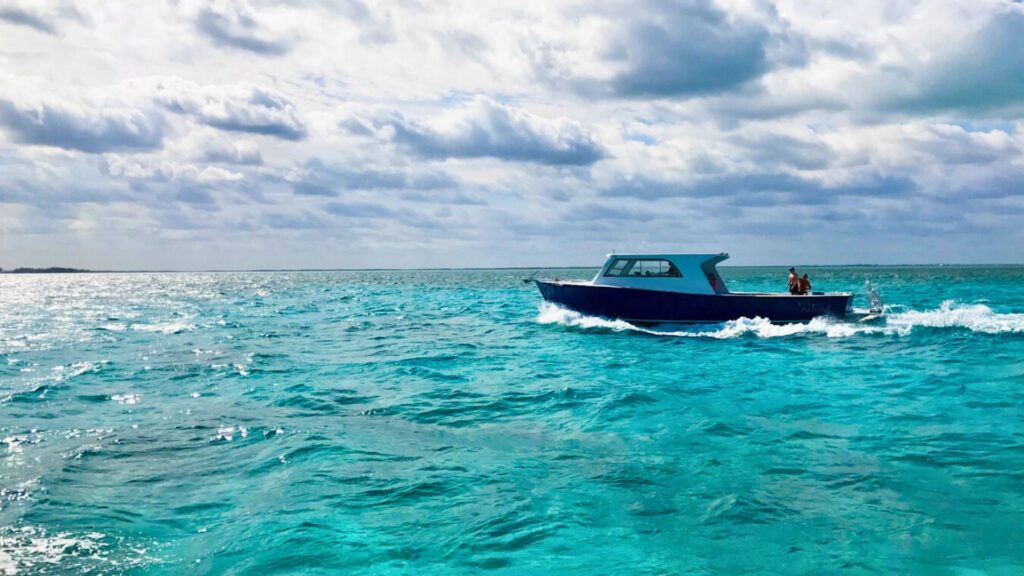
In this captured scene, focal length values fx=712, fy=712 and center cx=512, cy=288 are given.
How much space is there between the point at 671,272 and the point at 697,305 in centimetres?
160

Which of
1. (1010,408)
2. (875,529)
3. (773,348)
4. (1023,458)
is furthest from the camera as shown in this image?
(773,348)

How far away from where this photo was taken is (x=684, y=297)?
2725 cm

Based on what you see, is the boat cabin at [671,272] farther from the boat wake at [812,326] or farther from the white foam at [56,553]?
the white foam at [56,553]

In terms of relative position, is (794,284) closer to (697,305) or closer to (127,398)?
(697,305)

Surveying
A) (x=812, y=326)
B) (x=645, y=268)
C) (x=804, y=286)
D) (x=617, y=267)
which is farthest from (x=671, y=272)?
(x=812, y=326)

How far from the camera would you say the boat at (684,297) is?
87.1 ft

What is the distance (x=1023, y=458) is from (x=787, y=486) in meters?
3.72

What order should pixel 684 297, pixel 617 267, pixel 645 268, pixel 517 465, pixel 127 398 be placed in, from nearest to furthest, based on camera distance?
pixel 517 465
pixel 127 398
pixel 684 297
pixel 645 268
pixel 617 267

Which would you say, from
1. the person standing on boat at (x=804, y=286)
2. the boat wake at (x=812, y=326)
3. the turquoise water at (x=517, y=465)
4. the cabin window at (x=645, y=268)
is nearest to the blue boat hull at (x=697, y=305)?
the boat wake at (x=812, y=326)

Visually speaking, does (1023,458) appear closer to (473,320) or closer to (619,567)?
(619,567)

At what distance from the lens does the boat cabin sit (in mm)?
27156

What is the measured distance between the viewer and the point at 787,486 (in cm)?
852

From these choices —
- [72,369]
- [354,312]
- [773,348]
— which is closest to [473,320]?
[354,312]

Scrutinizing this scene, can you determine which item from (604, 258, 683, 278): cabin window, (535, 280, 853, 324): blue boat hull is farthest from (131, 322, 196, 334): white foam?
(604, 258, 683, 278): cabin window
